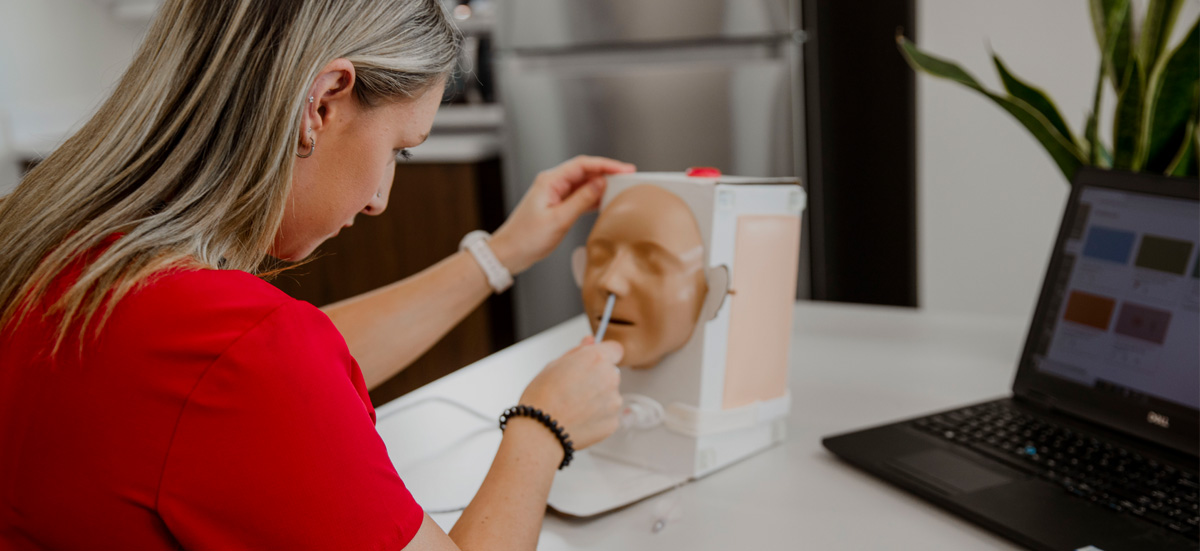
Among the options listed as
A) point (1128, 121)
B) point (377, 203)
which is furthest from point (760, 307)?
point (1128, 121)

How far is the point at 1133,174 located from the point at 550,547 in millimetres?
714

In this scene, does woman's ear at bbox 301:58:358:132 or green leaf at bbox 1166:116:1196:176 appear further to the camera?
green leaf at bbox 1166:116:1196:176

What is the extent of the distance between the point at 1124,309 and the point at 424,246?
2090 mm

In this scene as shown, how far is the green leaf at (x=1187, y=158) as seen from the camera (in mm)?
1071

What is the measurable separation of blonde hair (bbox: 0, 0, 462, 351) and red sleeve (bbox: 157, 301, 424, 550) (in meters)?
A: 0.09

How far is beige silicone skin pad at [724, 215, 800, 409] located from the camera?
3.21 feet

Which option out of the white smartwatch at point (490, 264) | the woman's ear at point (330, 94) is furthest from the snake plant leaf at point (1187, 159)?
the woman's ear at point (330, 94)

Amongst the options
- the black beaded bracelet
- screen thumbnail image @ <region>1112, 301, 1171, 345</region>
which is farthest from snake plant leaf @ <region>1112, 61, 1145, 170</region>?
the black beaded bracelet

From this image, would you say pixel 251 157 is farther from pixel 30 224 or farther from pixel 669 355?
pixel 669 355

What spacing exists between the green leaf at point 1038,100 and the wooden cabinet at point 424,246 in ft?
5.62

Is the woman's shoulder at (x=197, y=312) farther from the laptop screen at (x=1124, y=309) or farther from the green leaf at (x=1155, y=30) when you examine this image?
the green leaf at (x=1155, y=30)

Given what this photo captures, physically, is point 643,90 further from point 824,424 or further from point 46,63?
point 46,63

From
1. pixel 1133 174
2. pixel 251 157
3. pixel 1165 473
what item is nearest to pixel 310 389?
pixel 251 157

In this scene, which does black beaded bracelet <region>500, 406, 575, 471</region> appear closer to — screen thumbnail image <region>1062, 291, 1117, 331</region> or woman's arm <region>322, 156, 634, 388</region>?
woman's arm <region>322, 156, 634, 388</region>
